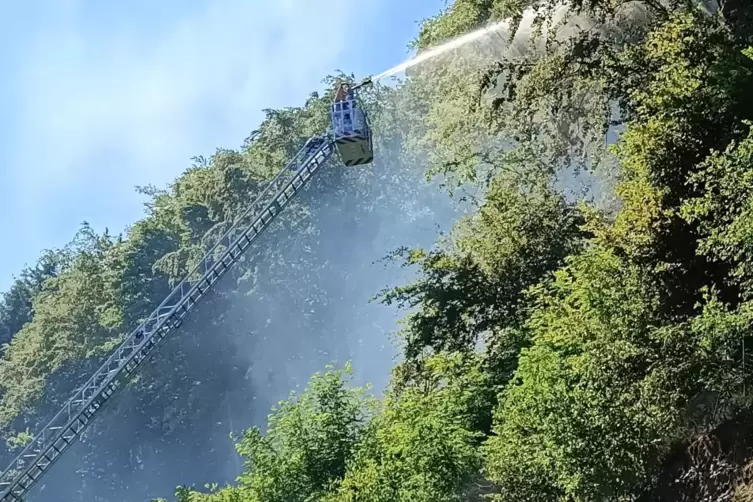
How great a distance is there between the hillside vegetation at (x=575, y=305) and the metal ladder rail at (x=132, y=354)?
303 centimetres

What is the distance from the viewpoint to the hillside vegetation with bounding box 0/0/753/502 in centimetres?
927

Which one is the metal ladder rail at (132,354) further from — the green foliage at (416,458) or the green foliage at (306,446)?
the green foliage at (416,458)

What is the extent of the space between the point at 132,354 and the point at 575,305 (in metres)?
10.3

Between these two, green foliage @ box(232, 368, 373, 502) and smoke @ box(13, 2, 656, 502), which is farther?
smoke @ box(13, 2, 656, 502)

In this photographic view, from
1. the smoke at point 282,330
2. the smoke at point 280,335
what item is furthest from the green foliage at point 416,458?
the smoke at point 280,335

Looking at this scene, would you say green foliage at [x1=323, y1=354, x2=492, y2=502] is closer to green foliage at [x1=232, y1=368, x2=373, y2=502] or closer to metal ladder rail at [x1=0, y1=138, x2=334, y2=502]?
green foliage at [x1=232, y1=368, x2=373, y2=502]

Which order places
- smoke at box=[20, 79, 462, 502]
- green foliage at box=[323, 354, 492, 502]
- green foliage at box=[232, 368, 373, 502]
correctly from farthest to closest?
1. smoke at box=[20, 79, 462, 502]
2. green foliage at box=[232, 368, 373, 502]
3. green foliage at box=[323, 354, 492, 502]

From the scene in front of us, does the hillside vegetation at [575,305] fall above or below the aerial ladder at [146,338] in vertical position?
below

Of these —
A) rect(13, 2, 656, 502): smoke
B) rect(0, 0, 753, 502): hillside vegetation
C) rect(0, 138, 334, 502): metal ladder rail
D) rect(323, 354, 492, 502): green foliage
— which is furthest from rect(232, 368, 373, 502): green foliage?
rect(13, 2, 656, 502): smoke

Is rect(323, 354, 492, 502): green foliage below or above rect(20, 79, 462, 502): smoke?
below

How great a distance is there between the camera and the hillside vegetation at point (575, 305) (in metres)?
9.27

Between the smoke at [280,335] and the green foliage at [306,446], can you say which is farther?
the smoke at [280,335]

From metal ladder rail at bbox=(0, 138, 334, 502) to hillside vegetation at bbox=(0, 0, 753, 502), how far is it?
3.03 metres

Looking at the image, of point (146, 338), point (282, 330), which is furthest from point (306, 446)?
point (282, 330)
